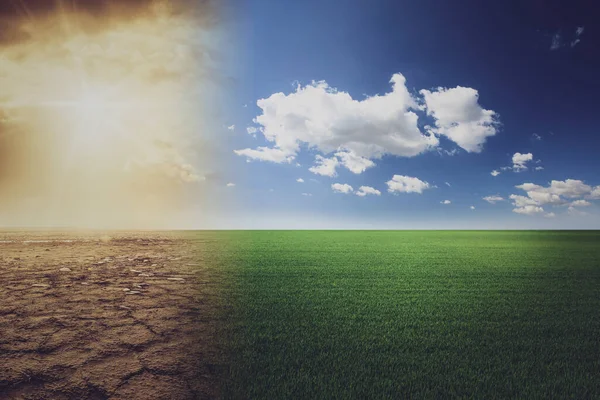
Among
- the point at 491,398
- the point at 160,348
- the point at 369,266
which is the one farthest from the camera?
the point at 369,266

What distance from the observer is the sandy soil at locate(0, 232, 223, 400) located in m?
3.46

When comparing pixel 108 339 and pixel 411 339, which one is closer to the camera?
pixel 108 339

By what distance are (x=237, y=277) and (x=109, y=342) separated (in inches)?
212

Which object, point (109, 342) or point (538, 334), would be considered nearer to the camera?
point (109, 342)

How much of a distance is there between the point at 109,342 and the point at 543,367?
19.0ft

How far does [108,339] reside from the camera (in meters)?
4.73

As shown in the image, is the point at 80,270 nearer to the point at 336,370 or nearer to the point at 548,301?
the point at 336,370

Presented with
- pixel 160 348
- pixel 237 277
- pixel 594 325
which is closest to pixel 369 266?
pixel 237 277

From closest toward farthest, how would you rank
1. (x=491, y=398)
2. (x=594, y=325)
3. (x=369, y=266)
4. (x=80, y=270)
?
(x=491, y=398) → (x=594, y=325) → (x=80, y=270) → (x=369, y=266)

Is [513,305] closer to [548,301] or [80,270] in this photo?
[548,301]

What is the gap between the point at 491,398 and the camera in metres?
3.34

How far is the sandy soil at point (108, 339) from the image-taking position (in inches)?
136

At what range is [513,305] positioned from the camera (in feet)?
23.0

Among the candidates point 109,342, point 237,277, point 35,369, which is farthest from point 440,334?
point 237,277
